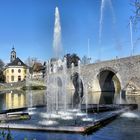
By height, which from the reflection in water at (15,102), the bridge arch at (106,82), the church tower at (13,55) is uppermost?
the church tower at (13,55)

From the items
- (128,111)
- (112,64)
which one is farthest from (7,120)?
(112,64)

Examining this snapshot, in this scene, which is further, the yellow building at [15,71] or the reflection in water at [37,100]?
the yellow building at [15,71]

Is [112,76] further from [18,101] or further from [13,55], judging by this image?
[13,55]

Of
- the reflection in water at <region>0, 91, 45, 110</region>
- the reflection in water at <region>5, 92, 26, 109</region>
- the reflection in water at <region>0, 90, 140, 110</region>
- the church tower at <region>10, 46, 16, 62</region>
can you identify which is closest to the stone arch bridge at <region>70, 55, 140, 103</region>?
the reflection in water at <region>0, 90, 140, 110</region>

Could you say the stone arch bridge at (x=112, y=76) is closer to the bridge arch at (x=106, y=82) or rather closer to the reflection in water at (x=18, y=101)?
the bridge arch at (x=106, y=82)

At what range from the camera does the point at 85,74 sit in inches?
2372

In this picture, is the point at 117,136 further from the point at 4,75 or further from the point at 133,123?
the point at 4,75

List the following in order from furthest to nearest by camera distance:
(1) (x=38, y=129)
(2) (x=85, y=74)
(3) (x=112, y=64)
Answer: (2) (x=85, y=74) < (3) (x=112, y=64) < (1) (x=38, y=129)

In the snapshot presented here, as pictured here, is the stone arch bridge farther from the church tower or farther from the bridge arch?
the church tower

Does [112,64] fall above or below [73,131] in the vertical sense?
above

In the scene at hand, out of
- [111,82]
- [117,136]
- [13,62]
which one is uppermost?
[13,62]

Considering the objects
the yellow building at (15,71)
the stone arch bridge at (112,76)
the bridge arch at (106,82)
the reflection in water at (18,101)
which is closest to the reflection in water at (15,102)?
the reflection in water at (18,101)

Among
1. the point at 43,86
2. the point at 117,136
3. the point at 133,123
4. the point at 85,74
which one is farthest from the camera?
the point at 43,86

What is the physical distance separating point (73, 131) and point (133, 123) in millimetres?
4810
